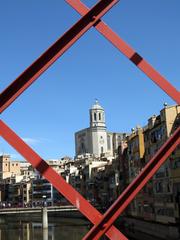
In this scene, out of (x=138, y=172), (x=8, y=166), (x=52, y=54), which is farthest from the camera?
(x=8, y=166)

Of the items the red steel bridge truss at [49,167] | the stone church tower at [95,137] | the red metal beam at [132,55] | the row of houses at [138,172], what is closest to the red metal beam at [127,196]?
the red steel bridge truss at [49,167]

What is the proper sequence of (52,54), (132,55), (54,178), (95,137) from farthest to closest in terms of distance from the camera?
(95,137), (132,55), (52,54), (54,178)

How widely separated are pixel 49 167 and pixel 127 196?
3.03ft

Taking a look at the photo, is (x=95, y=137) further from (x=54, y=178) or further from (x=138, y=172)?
(x=54, y=178)

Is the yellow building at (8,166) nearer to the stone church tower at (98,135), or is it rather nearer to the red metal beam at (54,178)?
the stone church tower at (98,135)

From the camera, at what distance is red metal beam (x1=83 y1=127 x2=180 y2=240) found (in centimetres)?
498

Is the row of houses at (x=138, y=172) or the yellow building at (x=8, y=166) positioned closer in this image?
the row of houses at (x=138, y=172)

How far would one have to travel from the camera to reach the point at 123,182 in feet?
228

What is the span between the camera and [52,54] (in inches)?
214

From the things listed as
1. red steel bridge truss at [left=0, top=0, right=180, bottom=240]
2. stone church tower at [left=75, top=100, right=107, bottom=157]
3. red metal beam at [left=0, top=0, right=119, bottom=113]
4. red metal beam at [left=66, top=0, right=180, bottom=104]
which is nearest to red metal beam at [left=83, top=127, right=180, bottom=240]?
red steel bridge truss at [left=0, top=0, right=180, bottom=240]

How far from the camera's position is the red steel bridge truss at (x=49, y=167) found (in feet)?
16.4

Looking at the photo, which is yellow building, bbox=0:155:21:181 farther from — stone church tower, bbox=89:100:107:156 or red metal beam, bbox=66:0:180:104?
red metal beam, bbox=66:0:180:104

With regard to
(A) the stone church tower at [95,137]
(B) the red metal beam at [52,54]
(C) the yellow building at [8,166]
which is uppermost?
(A) the stone church tower at [95,137]

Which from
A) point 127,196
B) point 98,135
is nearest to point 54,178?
point 127,196
